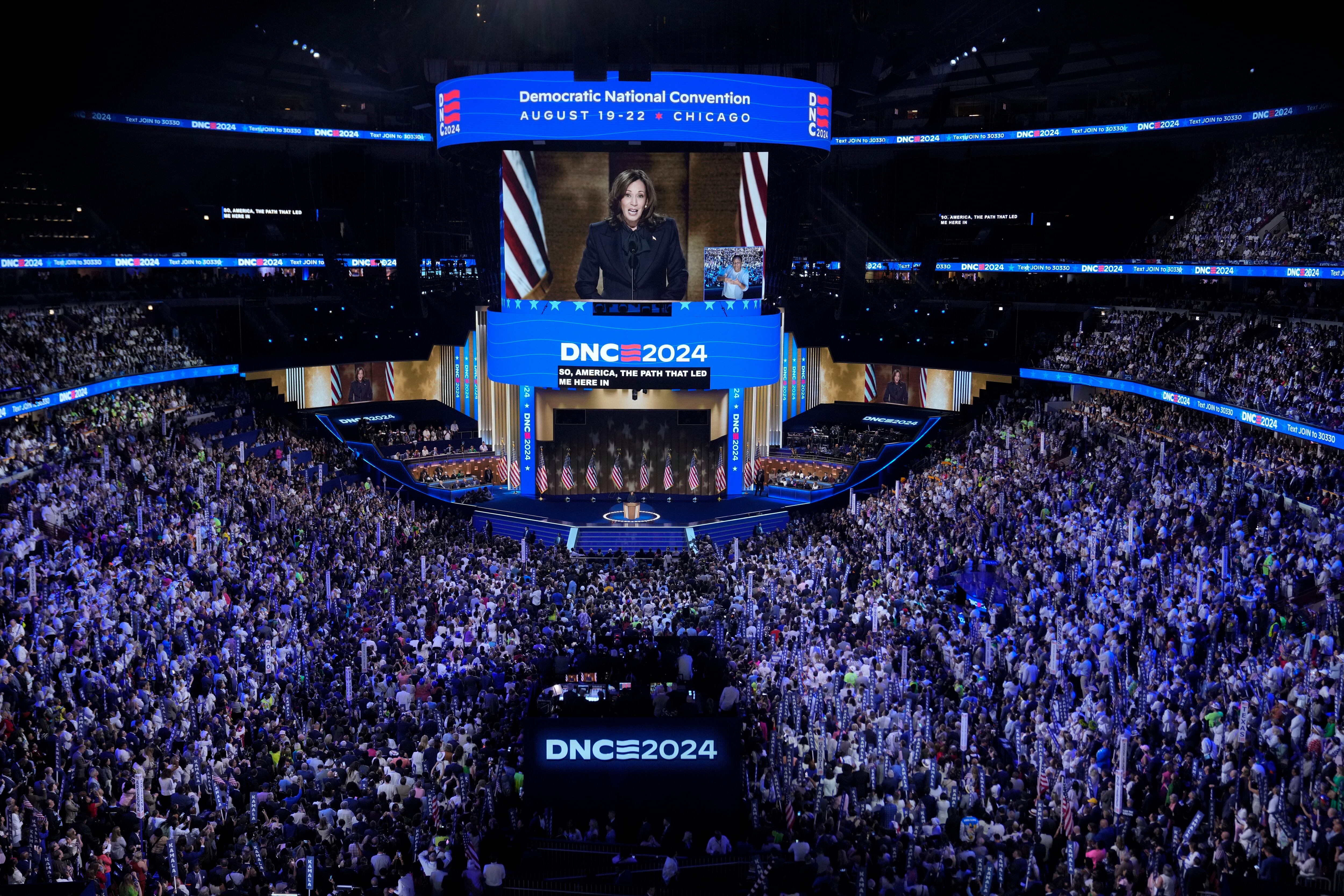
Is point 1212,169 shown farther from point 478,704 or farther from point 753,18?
point 478,704

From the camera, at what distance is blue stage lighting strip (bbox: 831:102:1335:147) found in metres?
36.0

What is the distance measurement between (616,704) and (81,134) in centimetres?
3367

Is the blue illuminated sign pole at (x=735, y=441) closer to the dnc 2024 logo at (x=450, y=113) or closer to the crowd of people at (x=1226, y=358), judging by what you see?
the crowd of people at (x=1226, y=358)

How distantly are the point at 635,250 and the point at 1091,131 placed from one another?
16896mm

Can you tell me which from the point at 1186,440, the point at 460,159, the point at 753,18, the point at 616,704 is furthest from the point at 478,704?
the point at 753,18

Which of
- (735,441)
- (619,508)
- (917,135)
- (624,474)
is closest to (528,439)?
(624,474)

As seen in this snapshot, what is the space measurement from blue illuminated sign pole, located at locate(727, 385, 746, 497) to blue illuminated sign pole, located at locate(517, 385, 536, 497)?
6687 mm

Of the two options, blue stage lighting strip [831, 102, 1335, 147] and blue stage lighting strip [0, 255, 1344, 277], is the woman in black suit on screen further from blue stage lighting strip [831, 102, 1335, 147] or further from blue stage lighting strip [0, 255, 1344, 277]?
blue stage lighting strip [831, 102, 1335, 147]

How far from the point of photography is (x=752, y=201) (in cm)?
4050

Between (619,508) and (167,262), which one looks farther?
(167,262)

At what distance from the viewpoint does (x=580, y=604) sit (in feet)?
84.2

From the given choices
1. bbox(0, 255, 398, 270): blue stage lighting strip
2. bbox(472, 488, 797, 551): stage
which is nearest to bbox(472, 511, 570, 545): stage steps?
bbox(472, 488, 797, 551): stage

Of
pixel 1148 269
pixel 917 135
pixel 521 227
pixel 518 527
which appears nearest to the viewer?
pixel 1148 269

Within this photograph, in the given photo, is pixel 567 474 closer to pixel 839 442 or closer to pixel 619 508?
pixel 619 508
